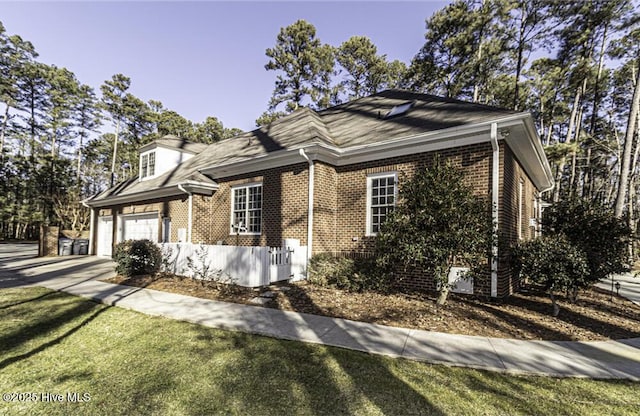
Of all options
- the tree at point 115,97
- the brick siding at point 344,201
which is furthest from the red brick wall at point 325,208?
the tree at point 115,97

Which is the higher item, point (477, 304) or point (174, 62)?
point (174, 62)

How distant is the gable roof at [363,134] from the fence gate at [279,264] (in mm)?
2925

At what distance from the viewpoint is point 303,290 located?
7434 mm

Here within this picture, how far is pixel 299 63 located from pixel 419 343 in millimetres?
27031

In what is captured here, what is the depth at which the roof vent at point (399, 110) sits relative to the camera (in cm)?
966

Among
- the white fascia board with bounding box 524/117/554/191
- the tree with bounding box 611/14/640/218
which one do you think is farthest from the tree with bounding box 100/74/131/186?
the tree with bounding box 611/14/640/218

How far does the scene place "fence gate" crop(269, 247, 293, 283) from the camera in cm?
796

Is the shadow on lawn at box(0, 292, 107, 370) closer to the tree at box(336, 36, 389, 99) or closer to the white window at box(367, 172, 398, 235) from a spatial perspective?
the white window at box(367, 172, 398, 235)

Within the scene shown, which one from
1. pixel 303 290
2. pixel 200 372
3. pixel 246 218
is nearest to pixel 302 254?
pixel 303 290

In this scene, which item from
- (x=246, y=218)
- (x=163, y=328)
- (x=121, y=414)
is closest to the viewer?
(x=121, y=414)

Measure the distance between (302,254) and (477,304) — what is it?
4676mm

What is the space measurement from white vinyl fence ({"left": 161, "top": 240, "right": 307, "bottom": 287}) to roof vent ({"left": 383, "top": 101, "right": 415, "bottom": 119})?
531 cm

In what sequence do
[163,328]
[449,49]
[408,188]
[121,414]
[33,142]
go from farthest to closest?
[33,142]
[449,49]
[408,188]
[163,328]
[121,414]

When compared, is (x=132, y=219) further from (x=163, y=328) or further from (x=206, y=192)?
(x=163, y=328)
